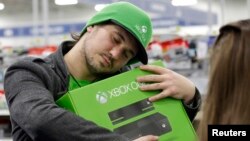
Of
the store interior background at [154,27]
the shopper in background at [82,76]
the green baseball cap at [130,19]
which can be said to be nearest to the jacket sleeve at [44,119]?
the shopper in background at [82,76]

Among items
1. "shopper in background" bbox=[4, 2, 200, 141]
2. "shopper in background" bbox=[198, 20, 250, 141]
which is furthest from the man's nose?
"shopper in background" bbox=[198, 20, 250, 141]

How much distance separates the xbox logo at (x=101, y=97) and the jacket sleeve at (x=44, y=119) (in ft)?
0.32

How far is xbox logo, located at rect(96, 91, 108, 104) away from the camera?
3.86 feet

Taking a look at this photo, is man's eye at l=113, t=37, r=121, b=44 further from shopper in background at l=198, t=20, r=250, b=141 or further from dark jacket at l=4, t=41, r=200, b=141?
shopper in background at l=198, t=20, r=250, b=141

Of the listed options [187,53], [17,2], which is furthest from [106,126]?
[17,2]

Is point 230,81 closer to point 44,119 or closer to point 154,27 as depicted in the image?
point 44,119

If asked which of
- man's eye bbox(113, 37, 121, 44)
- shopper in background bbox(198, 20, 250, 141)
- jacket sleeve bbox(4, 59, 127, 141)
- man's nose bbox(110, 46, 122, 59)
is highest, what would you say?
shopper in background bbox(198, 20, 250, 141)

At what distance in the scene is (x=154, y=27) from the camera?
13312 millimetres

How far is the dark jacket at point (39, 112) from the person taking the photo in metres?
1.06

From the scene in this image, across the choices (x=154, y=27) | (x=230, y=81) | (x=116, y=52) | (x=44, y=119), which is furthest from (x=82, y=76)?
(x=154, y=27)

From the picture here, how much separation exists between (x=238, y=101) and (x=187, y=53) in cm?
641

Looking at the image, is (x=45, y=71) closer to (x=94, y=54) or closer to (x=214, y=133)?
(x=94, y=54)

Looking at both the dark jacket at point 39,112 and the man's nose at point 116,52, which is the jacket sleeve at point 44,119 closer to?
the dark jacket at point 39,112

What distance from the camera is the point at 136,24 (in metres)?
1.28
